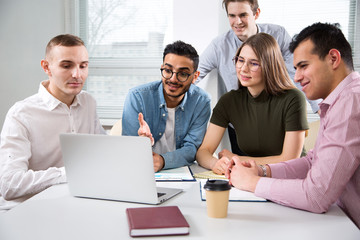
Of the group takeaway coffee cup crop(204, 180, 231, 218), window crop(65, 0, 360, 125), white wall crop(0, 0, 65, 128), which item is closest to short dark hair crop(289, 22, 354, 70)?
takeaway coffee cup crop(204, 180, 231, 218)

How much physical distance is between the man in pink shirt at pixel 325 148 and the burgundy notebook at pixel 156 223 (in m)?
0.40

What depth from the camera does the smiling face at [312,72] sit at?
1.42m

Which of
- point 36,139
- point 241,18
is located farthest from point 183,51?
point 36,139

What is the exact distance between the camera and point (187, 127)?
225cm

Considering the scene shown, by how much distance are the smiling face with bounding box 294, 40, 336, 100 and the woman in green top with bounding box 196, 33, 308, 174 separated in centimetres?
53

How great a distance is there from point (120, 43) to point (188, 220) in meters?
2.78

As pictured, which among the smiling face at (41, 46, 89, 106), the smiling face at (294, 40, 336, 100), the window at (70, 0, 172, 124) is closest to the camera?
the smiling face at (294, 40, 336, 100)

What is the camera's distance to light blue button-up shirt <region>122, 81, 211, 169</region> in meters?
2.21

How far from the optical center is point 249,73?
2.06 m

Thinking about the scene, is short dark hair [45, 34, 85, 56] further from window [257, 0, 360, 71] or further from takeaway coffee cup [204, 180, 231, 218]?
window [257, 0, 360, 71]

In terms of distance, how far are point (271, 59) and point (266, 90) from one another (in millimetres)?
172

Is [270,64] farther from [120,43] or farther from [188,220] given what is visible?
[120,43]

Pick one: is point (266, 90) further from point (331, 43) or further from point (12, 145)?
point (12, 145)

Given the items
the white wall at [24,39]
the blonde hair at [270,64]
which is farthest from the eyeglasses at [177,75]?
the white wall at [24,39]
